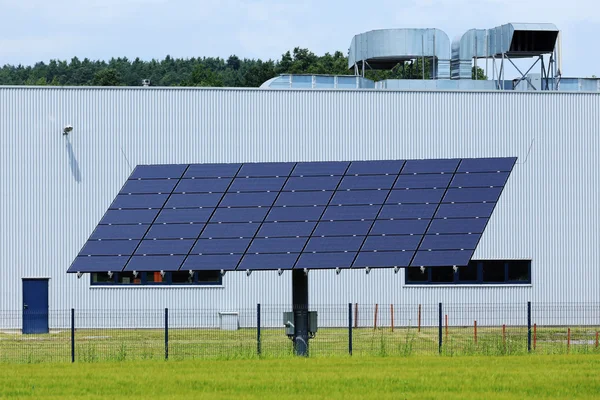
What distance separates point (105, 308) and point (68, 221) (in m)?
4.05

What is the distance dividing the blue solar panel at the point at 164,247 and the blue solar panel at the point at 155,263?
218 millimetres

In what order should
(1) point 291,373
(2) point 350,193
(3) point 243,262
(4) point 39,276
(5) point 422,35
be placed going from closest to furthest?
(1) point 291,373 < (3) point 243,262 < (2) point 350,193 < (4) point 39,276 < (5) point 422,35

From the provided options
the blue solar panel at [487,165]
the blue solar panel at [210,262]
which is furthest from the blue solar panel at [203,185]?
the blue solar panel at [487,165]

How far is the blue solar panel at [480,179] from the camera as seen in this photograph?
32688 mm

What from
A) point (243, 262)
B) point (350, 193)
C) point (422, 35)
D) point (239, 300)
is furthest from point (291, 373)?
point (422, 35)

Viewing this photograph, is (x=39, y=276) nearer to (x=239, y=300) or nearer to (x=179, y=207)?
(x=239, y=300)

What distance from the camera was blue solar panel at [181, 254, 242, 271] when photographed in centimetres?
3070

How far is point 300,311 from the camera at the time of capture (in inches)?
1228

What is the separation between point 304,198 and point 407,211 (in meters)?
3.09

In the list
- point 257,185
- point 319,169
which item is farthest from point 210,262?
point 319,169

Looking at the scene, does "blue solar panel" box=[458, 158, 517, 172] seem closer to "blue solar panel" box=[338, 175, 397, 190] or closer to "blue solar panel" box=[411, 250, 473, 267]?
"blue solar panel" box=[338, 175, 397, 190]

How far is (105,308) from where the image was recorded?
156ft

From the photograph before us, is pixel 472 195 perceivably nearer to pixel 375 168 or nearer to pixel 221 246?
pixel 375 168

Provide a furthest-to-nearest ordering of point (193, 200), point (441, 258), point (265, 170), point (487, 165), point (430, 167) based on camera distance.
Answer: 1. point (265, 170)
2. point (430, 167)
3. point (487, 165)
4. point (193, 200)
5. point (441, 258)
